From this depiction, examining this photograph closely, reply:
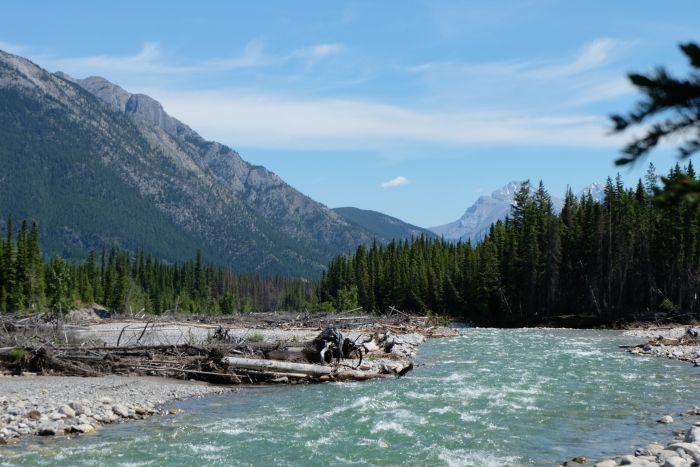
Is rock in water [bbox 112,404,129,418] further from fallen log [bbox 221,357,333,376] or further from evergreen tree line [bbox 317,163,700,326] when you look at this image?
evergreen tree line [bbox 317,163,700,326]

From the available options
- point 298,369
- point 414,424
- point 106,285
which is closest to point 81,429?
point 414,424

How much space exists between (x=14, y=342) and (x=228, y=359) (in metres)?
9.08

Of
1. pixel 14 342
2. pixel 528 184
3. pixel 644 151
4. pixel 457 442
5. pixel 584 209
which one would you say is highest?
pixel 528 184

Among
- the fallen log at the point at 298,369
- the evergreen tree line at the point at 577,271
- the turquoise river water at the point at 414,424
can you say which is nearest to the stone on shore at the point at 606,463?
the turquoise river water at the point at 414,424

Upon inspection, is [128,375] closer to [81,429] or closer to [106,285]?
[81,429]

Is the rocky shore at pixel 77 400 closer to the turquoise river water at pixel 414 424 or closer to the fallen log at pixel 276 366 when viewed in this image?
the turquoise river water at pixel 414 424

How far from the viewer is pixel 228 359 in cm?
2581

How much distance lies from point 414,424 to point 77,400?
31.4ft

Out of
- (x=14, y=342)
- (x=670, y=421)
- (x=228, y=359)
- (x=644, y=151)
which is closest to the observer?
(x=644, y=151)

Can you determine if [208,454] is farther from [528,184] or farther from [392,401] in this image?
[528,184]

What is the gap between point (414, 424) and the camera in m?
18.5

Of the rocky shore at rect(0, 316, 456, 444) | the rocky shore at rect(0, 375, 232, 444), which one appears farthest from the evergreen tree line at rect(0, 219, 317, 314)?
the rocky shore at rect(0, 375, 232, 444)

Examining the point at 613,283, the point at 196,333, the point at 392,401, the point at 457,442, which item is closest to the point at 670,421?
the point at 457,442

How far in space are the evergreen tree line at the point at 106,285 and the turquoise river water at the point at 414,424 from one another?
51.7 ft
